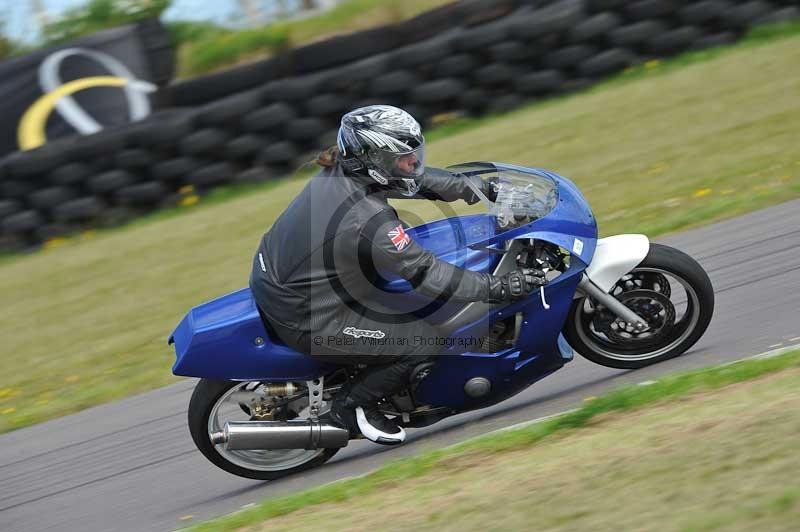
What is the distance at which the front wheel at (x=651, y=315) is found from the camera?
16.7 feet

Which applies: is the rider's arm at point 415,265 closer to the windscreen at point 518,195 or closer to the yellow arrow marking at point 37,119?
the windscreen at point 518,195

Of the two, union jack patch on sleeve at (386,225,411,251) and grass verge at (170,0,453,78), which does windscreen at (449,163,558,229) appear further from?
grass verge at (170,0,453,78)

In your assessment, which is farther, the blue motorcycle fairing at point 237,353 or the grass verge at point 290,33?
the grass verge at point 290,33

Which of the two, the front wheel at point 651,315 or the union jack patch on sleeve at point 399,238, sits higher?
the union jack patch on sleeve at point 399,238

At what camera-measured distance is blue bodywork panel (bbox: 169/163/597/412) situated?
4926 mm

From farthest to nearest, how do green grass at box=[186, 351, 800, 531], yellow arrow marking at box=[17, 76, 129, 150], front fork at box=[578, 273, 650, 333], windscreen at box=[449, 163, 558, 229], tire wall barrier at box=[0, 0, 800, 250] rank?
yellow arrow marking at box=[17, 76, 129, 150], tire wall barrier at box=[0, 0, 800, 250], front fork at box=[578, 273, 650, 333], windscreen at box=[449, 163, 558, 229], green grass at box=[186, 351, 800, 531]

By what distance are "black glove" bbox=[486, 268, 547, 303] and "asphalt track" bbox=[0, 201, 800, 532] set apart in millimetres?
739

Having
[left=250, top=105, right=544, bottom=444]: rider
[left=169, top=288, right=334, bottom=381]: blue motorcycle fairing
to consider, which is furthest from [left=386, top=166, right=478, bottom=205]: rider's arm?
[left=169, top=288, right=334, bottom=381]: blue motorcycle fairing

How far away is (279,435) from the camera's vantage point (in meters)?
5.11

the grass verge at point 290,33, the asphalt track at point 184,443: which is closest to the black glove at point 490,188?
the asphalt track at point 184,443

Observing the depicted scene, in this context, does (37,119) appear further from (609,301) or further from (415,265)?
(609,301)

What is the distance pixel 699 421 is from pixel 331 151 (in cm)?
205

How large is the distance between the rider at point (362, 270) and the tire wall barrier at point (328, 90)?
6.51 meters

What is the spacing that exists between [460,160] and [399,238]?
6614 mm
